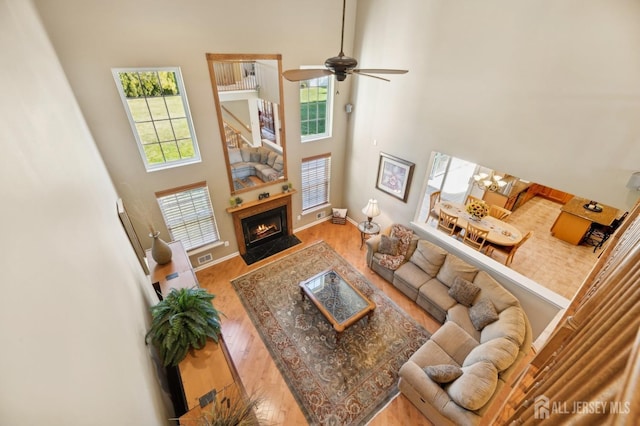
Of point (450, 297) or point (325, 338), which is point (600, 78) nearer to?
point (450, 297)

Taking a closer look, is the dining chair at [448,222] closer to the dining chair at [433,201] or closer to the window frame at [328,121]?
the dining chair at [433,201]

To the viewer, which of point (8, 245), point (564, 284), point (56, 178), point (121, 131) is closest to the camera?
point (8, 245)

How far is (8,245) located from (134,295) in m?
2.28

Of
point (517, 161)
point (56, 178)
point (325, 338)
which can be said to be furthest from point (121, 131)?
point (517, 161)

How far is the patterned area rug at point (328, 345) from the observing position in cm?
364

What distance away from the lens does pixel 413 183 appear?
17.6 feet

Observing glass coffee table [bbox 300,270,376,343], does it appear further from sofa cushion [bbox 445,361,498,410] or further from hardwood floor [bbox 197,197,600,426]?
sofa cushion [bbox 445,361,498,410]

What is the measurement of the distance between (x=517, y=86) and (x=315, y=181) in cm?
428

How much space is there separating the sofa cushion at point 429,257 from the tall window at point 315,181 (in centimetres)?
283

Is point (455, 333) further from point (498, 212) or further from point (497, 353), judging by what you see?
point (498, 212)

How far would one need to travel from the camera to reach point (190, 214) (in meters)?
5.18

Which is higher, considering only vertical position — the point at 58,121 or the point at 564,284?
the point at 58,121

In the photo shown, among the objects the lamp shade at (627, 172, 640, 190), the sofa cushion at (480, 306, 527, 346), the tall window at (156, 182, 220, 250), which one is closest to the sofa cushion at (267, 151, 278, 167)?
the tall window at (156, 182, 220, 250)

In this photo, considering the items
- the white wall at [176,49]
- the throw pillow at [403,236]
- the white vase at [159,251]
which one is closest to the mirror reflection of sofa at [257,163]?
the white wall at [176,49]
